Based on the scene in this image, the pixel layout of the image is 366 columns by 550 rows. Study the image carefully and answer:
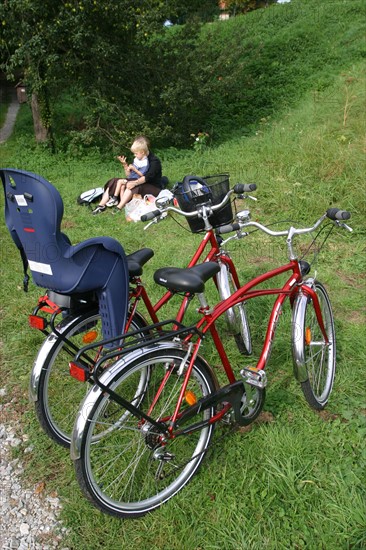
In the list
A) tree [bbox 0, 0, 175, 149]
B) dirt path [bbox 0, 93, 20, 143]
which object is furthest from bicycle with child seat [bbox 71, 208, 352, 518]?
dirt path [bbox 0, 93, 20, 143]

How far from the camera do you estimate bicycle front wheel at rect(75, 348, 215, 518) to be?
209 cm

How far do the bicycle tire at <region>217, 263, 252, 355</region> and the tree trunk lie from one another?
373 inches

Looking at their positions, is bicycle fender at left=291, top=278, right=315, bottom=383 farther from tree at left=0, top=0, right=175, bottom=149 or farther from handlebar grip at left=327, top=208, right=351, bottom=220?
tree at left=0, top=0, right=175, bottom=149

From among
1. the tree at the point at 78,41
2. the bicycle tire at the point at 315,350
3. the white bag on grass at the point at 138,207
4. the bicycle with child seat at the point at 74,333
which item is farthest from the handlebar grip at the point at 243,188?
the tree at the point at 78,41

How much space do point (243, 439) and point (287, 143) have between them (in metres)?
6.27

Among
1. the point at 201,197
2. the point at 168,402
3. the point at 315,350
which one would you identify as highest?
the point at 201,197

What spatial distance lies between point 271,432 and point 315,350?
76 cm

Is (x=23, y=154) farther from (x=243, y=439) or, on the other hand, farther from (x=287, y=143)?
(x=243, y=439)

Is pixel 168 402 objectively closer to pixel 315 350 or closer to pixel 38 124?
pixel 315 350

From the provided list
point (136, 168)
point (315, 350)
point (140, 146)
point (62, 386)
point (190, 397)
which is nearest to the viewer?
point (190, 397)

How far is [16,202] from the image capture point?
2074 millimetres

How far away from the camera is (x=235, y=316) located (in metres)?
3.21

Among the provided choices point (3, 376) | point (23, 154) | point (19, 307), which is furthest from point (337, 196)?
point (23, 154)

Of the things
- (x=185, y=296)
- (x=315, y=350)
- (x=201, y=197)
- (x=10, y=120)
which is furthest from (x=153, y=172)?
(x=10, y=120)
